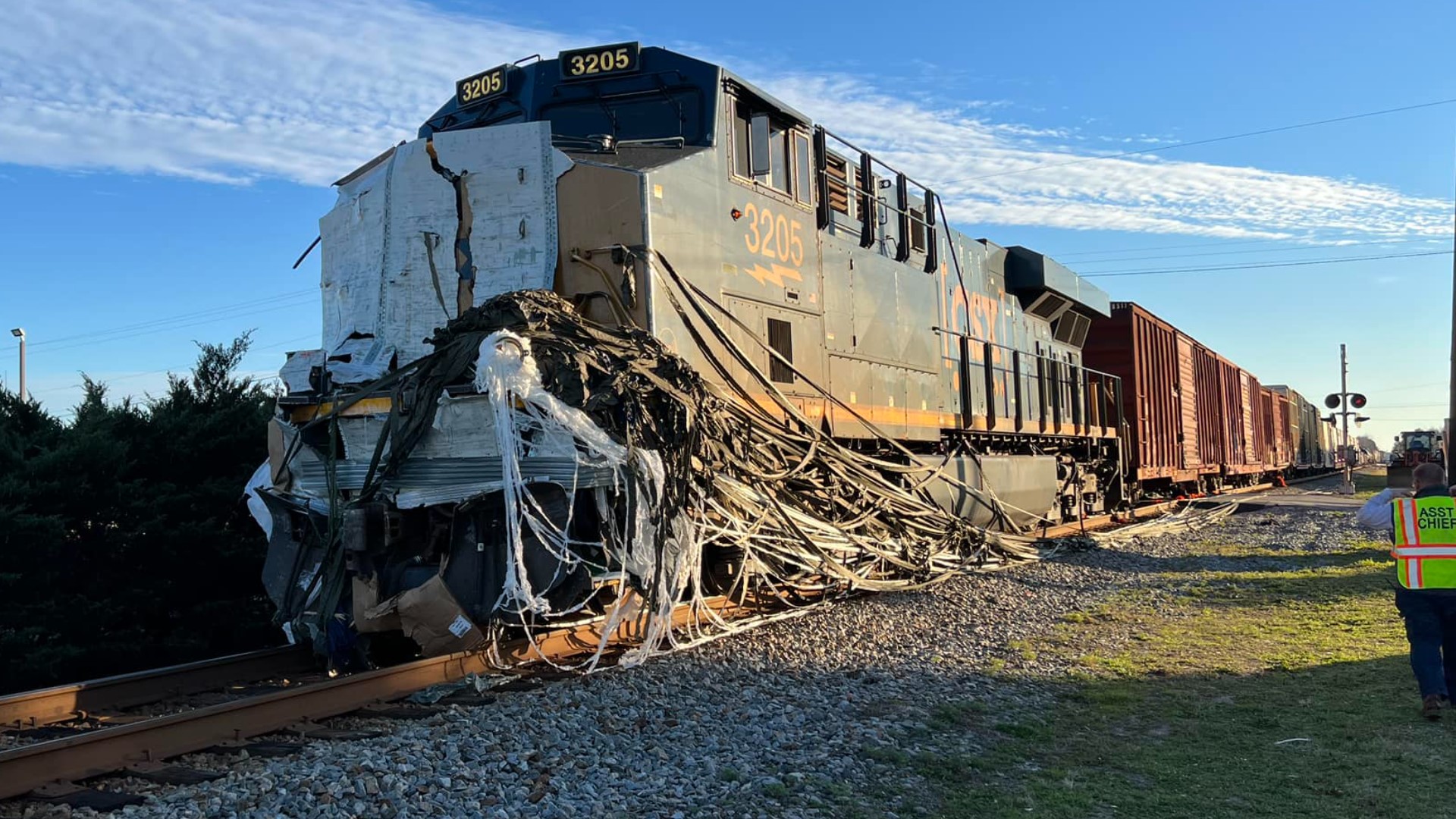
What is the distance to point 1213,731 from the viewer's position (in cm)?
478

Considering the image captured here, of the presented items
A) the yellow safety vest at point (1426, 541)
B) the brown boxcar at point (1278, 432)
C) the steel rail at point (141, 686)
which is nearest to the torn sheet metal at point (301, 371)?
the steel rail at point (141, 686)

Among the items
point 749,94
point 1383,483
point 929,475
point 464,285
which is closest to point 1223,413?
point 1383,483

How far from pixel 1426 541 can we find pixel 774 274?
13.5 ft

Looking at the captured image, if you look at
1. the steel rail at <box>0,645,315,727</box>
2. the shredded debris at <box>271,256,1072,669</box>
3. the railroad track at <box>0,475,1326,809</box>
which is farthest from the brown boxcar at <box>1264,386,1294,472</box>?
the steel rail at <box>0,645,315,727</box>

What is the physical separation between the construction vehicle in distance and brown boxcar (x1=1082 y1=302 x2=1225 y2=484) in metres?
3.39

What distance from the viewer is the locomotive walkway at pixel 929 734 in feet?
12.2

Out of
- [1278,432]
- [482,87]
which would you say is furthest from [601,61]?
[1278,432]

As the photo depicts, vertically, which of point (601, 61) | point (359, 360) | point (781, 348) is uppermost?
point (601, 61)

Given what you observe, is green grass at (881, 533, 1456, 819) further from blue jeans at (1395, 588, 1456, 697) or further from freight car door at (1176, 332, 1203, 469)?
freight car door at (1176, 332, 1203, 469)

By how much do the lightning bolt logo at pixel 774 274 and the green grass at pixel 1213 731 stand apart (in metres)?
2.96

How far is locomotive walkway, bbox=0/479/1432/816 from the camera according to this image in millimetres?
→ 3707

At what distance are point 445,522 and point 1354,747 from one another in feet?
14.0

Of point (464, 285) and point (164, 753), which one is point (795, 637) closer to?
point (464, 285)

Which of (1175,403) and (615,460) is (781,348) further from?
(1175,403)
